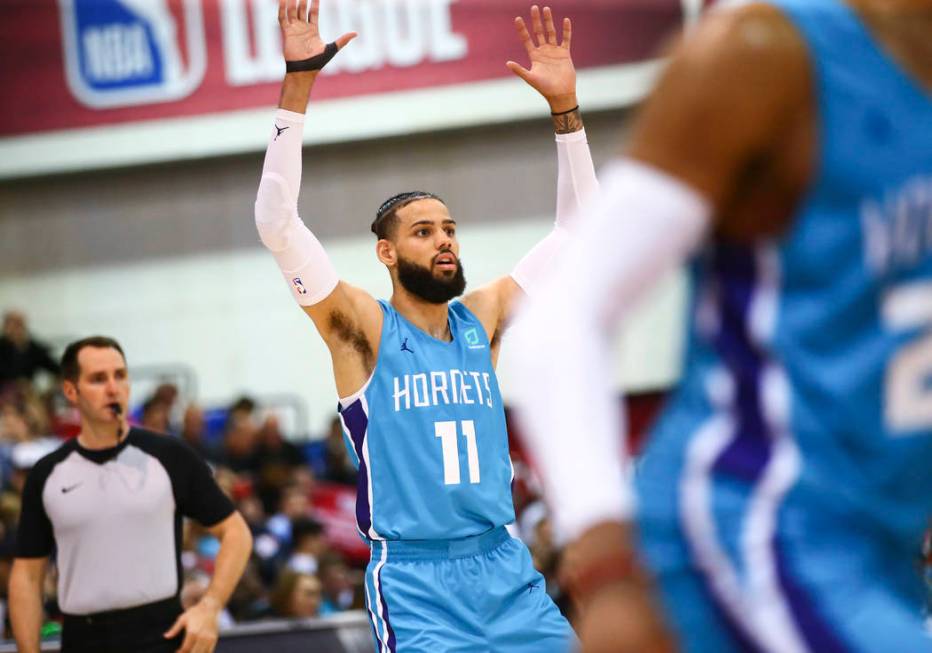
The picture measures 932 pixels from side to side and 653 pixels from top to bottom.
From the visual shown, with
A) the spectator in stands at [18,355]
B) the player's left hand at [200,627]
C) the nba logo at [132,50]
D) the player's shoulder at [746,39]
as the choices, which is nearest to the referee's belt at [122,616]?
the player's left hand at [200,627]

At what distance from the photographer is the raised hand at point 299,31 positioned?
5.39 metres

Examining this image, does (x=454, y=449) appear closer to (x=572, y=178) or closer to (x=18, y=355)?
(x=572, y=178)

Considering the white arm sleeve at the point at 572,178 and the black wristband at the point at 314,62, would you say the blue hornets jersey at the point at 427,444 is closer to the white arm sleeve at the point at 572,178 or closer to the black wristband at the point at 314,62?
the white arm sleeve at the point at 572,178

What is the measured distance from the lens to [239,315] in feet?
60.7

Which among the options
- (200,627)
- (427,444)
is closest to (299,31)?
(427,444)

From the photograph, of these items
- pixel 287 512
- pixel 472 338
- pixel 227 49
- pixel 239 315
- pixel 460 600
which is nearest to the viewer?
pixel 460 600

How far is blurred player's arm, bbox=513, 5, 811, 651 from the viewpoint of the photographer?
1.86 meters

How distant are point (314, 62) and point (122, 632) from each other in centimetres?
293

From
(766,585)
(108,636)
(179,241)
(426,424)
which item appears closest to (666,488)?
(766,585)

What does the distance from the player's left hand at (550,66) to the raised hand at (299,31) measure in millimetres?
788

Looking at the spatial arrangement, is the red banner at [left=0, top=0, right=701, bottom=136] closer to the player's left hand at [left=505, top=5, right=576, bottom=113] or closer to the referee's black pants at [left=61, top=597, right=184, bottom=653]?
the player's left hand at [left=505, top=5, right=576, bottom=113]

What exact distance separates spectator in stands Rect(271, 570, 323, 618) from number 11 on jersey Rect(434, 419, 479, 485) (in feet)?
15.4

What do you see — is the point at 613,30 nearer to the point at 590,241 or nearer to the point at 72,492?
the point at 72,492

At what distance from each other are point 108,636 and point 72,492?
70cm
